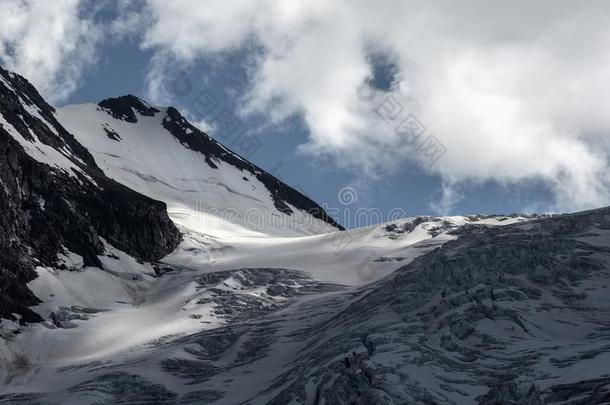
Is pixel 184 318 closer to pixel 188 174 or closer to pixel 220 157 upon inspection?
pixel 188 174

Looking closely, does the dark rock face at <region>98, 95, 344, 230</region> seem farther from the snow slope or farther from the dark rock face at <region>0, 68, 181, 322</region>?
the dark rock face at <region>0, 68, 181, 322</region>

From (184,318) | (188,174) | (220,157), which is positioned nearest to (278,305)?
(184,318)

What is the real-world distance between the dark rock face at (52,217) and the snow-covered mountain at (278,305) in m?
0.24

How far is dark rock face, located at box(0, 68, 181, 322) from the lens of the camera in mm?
63056

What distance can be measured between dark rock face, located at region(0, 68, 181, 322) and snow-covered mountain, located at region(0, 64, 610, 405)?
24cm

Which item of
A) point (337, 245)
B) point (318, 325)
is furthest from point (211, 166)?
point (318, 325)

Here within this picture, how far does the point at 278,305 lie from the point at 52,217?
2711 cm

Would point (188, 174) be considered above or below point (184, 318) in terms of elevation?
above

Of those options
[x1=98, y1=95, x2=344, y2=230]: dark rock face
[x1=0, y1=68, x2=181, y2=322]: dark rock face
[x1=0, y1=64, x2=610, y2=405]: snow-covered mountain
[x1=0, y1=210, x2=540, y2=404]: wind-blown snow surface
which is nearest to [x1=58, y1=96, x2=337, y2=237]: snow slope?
[x1=98, y1=95, x2=344, y2=230]: dark rock face

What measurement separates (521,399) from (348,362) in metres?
10.5

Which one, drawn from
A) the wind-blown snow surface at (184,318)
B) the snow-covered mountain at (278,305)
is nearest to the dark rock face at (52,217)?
the snow-covered mountain at (278,305)

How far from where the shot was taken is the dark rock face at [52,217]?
6306 cm

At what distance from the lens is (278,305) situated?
66.2 m

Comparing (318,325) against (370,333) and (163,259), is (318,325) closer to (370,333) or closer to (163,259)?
(370,333)
